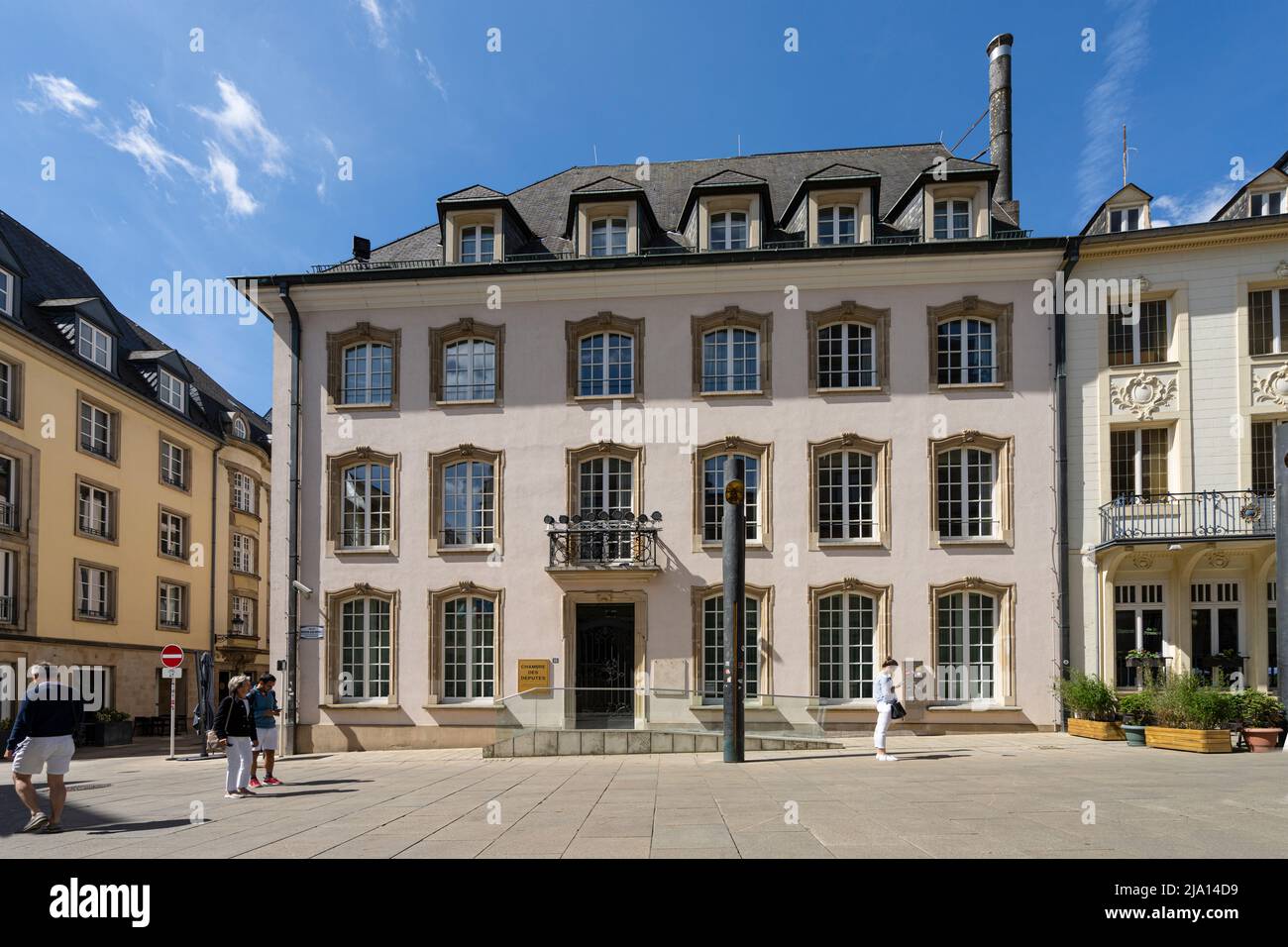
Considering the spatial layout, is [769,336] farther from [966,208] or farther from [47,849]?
[47,849]

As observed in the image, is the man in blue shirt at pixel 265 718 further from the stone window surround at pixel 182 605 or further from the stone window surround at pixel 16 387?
the stone window surround at pixel 182 605

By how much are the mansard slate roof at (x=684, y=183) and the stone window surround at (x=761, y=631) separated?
29.9 feet

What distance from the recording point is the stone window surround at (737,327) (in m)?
22.7

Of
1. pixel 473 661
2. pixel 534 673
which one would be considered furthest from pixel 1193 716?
pixel 473 661

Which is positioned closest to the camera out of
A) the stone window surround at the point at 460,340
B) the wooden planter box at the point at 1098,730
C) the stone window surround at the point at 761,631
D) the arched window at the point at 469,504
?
the wooden planter box at the point at 1098,730

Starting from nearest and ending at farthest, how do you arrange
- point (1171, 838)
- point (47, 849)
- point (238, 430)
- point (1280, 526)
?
point (1171, 838) < point (47, 849) < point (1280, 526) < point (238, 430)

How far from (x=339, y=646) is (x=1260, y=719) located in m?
20.2

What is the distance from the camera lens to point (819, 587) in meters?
22.1

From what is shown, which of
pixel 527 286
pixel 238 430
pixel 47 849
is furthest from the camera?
pixel 238 430

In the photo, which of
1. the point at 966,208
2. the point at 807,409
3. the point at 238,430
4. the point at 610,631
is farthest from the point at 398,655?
the point at 238,430

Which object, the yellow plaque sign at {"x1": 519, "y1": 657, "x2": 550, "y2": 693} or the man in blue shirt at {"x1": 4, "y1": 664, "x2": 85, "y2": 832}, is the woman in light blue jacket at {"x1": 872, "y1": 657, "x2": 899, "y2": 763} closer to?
the yellow plaque sign at {"x1": 519, "y1": 657, "x2": 550, "y2": 693}

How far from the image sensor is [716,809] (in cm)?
1080

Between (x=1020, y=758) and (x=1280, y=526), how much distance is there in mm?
6336

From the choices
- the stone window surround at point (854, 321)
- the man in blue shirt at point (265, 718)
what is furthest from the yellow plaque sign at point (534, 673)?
the stone window surround at point (854, 321)
